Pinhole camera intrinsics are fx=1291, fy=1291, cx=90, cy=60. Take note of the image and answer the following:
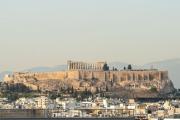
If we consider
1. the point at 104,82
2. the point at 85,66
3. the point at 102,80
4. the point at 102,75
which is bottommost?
the point at 104,82

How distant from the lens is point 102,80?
176125mm

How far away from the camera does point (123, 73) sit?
584 ft

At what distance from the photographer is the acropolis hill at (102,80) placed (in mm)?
169375

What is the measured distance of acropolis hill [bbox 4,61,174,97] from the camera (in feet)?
556

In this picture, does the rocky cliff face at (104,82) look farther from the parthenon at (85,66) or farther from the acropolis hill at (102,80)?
the parthenon at (85,66)

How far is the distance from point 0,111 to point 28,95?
72.3m

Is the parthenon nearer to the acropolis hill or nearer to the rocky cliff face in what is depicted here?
the acropolis hill

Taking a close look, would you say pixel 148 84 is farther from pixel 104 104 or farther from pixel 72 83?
pixel 104 104

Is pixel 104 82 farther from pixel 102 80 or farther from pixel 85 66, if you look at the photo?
pixel 85 66

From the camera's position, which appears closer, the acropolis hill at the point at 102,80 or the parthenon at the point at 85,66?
the acropolis hill at the point at 102,80

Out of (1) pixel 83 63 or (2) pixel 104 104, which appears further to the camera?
(1) pixel 83 63

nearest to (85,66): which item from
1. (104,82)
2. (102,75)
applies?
(102,75)

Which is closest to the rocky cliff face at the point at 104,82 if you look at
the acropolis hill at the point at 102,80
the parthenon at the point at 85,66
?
the acropolis hill at the point at 102,80

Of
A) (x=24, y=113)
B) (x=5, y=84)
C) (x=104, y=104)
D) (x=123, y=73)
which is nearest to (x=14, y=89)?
(x=5, y=84)
